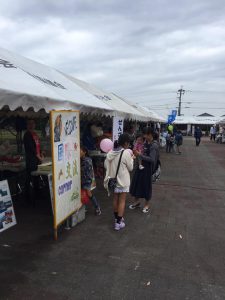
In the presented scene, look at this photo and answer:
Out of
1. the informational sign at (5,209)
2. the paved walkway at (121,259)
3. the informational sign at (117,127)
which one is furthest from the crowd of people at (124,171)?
the informational sign at (5,209)

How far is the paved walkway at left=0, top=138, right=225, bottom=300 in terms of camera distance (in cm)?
346

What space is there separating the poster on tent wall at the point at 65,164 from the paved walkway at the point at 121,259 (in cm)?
48

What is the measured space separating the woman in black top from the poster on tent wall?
1395 mm

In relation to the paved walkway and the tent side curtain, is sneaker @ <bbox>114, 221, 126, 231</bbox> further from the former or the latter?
the tent side curtain

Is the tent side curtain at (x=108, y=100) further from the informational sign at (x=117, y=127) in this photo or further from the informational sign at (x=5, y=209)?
the informational sign at (x=5, y=209)

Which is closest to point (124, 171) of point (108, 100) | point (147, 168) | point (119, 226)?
point (119, 226)

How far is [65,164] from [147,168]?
2.06 meters

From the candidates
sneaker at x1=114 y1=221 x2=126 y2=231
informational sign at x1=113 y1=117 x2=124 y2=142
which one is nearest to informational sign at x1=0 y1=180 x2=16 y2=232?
sneaker at x1=114 y1=221 x2=126 y2=231

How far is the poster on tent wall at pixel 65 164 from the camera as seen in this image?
4.41 metres

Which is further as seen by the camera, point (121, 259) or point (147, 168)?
point (147, 168)

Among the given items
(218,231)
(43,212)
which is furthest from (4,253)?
(218,231)

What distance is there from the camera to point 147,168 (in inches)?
246

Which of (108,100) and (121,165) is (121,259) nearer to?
(121,165)

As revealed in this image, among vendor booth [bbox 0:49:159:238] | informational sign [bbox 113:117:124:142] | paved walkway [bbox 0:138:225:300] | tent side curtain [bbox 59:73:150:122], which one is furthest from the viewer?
tent side curtain [bbox 59:73:150:122]
